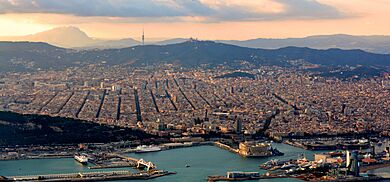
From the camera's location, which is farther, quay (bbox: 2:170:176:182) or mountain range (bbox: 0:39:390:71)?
mountain range (bbox: 0:39:390:71)

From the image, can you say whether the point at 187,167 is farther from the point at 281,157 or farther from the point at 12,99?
the point at 12,99

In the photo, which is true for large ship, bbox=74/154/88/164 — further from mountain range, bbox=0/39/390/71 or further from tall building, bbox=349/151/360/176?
mountain range, bbox=0/39/390/71

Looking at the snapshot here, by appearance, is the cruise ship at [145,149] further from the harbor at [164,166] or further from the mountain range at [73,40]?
the mountain range at [73,40]

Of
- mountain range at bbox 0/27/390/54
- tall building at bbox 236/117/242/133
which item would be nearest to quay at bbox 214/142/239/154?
tall building at bbox 236/117/242/133

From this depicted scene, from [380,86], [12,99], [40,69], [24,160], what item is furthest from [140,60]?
→ [24,160]

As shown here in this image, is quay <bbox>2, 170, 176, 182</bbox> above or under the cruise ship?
above

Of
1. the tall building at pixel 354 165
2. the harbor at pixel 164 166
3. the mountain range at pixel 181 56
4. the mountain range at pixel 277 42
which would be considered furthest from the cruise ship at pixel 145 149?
the mountain range at pixel 277 42
